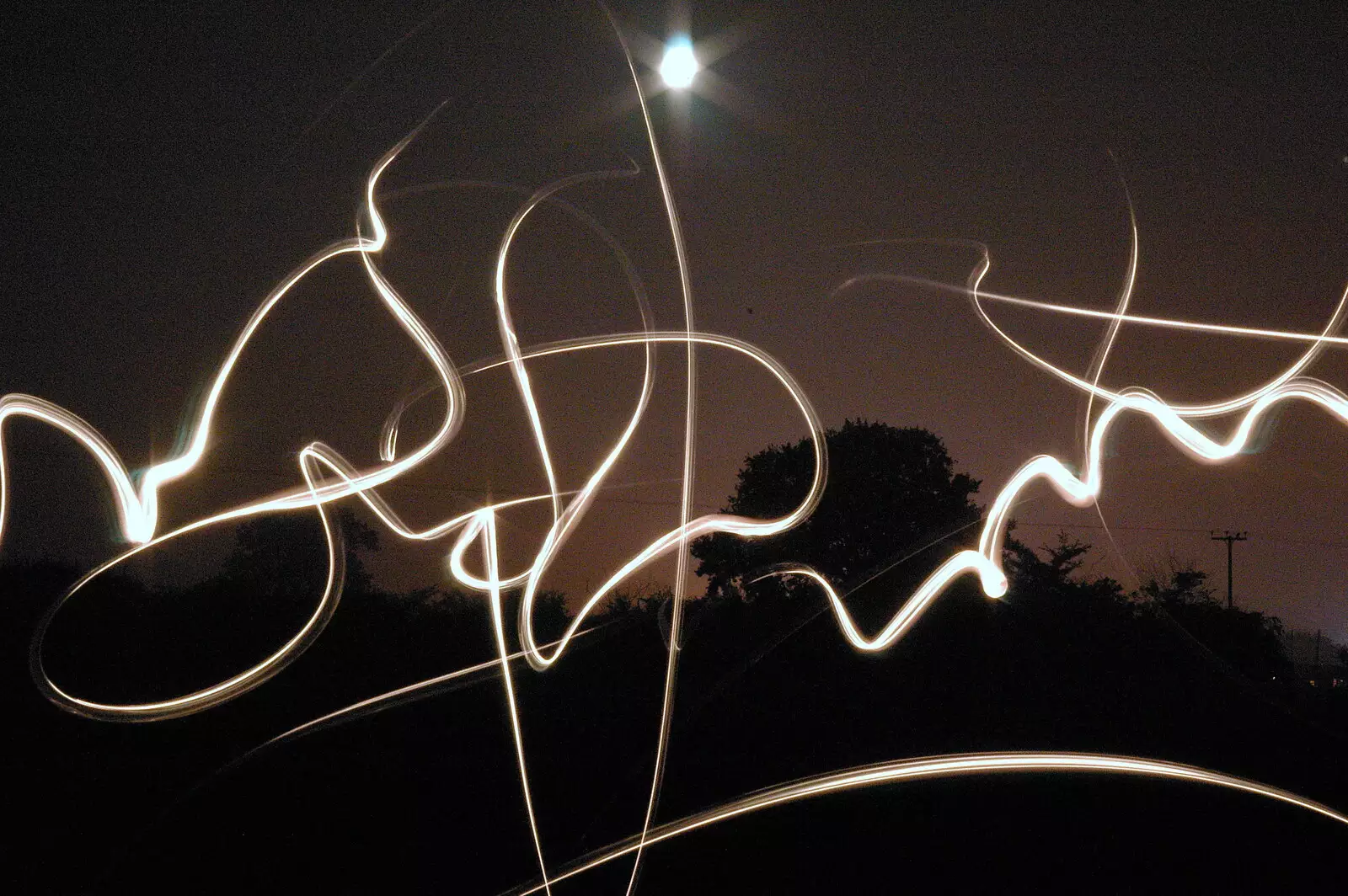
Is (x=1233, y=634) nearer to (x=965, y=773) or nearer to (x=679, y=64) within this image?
(x=965, y=773)

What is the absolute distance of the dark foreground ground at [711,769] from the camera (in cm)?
571

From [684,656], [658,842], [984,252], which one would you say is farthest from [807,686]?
[984,252]

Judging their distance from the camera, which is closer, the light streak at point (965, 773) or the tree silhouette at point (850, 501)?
the light streak at point (965, 773)

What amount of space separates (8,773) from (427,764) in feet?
9.05

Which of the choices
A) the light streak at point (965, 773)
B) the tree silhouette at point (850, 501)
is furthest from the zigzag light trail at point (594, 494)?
the tree silhouette at point (850, 501)

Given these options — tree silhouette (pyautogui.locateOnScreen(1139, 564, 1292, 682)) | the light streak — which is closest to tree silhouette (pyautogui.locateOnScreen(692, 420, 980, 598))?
tree silhouette (pyautogui.locateOnScreen(1139, 564, 1292, 682))

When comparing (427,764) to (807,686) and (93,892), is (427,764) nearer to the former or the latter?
(93,892)

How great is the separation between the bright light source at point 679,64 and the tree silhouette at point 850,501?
16.2m

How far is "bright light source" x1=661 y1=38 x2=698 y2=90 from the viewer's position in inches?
257

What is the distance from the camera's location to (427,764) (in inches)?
266

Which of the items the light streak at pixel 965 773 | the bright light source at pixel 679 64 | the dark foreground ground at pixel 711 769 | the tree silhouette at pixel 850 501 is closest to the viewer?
the dark foreground ground at pixel 711 769

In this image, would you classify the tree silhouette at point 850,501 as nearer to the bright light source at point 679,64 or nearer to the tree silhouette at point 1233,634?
the tree silhouette at point 1233,634

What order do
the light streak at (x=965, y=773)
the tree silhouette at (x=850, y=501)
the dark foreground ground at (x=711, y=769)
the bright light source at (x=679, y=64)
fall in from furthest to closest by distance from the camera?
the tree silhouette at (x=850, y=501)
the bright light source at (x=679, y=64)
the light streak at (x=965, y=773)
the dark foreground ground at (x=711, y=769)

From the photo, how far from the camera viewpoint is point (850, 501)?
22.8 meters
